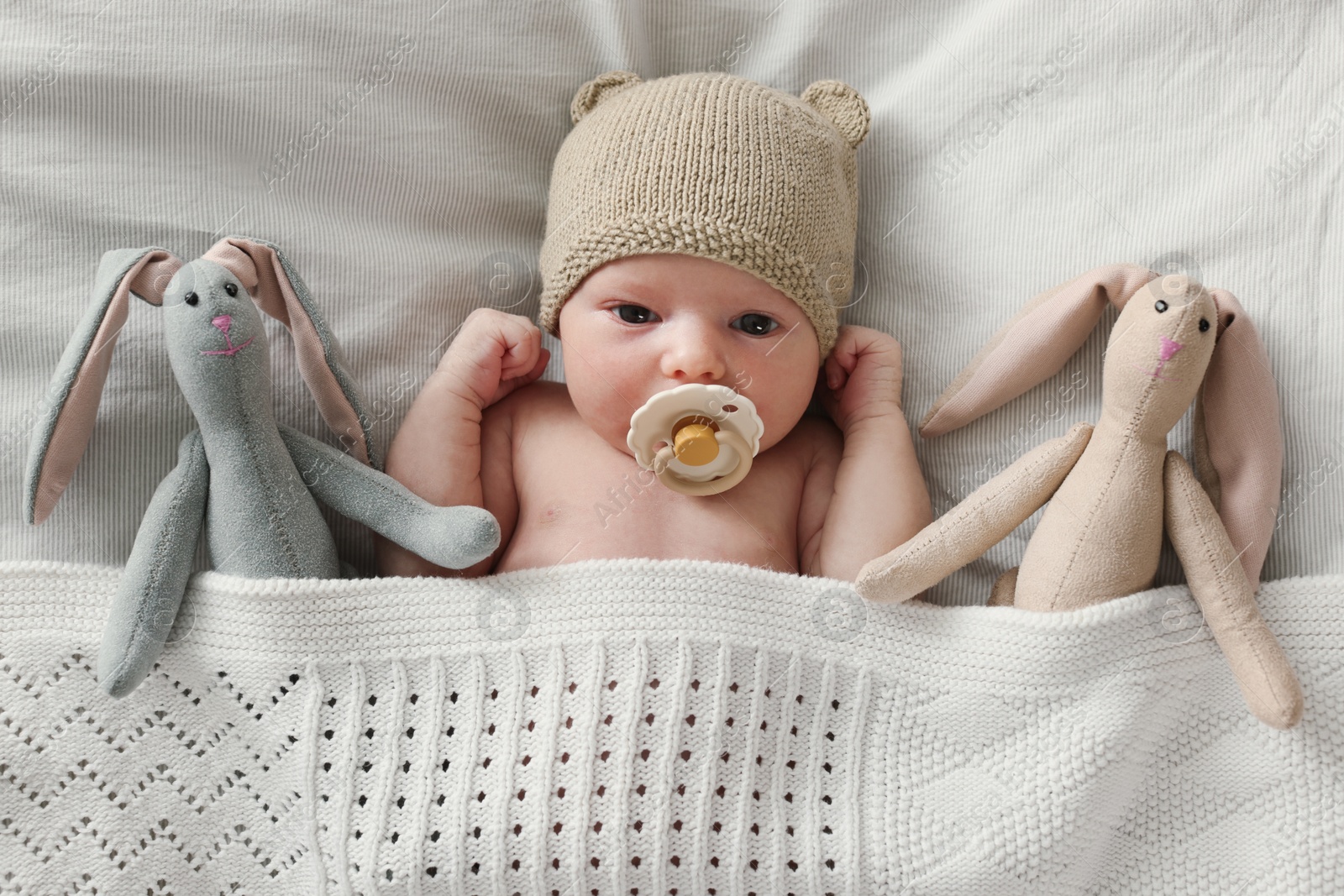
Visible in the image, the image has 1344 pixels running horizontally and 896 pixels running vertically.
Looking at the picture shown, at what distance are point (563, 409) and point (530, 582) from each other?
0.28m

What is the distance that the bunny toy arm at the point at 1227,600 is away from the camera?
34.9 inches

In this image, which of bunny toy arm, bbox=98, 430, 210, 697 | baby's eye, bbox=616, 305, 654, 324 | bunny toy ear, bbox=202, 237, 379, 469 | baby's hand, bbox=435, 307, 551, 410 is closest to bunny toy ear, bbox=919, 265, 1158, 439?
baby's eye, bbox=616, 305, 654, 324

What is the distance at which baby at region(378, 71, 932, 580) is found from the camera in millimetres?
1050

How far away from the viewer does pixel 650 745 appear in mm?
950

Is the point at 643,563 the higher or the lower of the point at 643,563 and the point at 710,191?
the lower

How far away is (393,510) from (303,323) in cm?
23

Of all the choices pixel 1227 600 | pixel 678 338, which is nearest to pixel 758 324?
pixel 678 338

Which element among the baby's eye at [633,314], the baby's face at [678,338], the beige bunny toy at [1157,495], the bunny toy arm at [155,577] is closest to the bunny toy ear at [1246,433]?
the beige bunny toy at [1157,495]

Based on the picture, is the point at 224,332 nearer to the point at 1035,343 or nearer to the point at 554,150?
the point at 554,150

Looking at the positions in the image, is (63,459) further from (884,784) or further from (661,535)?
(884,784)

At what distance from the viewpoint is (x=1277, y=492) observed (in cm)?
99

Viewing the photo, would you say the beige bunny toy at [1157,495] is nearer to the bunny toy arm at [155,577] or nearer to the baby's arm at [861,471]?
the baby's arm at [861,471]

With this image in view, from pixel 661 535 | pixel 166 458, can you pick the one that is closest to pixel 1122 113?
pixel 661 535

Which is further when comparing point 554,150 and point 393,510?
point 554,150
